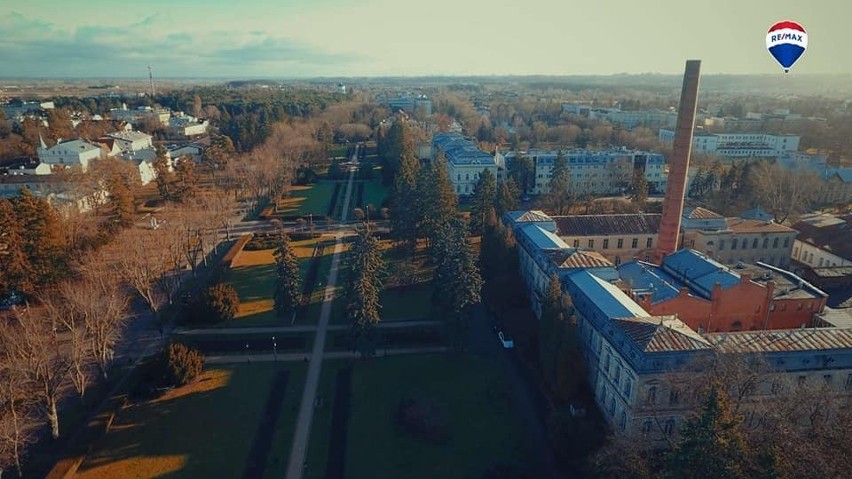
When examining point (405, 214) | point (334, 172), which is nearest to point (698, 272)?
point (405, 214)

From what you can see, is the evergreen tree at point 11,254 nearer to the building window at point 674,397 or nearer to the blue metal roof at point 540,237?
the blue metal roof at point 540,237

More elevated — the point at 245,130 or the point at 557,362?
the point at 245,130

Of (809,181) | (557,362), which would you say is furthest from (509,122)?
(557,362)

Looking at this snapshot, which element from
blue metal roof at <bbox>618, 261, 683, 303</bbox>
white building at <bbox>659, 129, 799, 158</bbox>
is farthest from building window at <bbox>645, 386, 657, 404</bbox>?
white building at <bbox>659, 129, 799, 158</bbox>

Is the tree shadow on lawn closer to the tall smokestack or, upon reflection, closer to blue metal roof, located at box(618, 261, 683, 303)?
blue metal roof, located at box(618, 261, 683, 303)

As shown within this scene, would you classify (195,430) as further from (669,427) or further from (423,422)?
(669,427)

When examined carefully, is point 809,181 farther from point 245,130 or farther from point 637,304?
point 245,130
